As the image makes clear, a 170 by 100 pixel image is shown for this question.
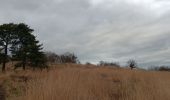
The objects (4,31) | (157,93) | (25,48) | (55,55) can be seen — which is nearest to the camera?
(157,93)

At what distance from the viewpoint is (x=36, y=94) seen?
644cm

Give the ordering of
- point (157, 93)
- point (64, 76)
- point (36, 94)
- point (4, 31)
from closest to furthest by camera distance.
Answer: point (36, 94) < point (157, 93) < point (64, 76) < point (4, 31)

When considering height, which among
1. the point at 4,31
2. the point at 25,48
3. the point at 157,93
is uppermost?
the point at 4,31

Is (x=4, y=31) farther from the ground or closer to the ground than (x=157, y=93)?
farther from the ground

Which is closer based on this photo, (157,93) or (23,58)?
(157,93)

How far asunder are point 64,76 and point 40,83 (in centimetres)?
86

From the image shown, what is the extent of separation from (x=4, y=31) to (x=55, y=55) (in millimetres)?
33618

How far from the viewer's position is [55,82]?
730 cm

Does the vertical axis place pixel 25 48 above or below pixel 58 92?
above

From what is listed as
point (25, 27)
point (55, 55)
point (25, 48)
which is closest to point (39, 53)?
point (25, 48)

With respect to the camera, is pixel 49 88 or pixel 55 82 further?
pixel 55 82

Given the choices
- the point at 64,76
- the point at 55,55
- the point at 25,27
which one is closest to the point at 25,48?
the point at 25,27

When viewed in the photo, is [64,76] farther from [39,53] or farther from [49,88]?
[39,53]

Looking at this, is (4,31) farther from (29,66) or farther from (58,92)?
(58,92)
